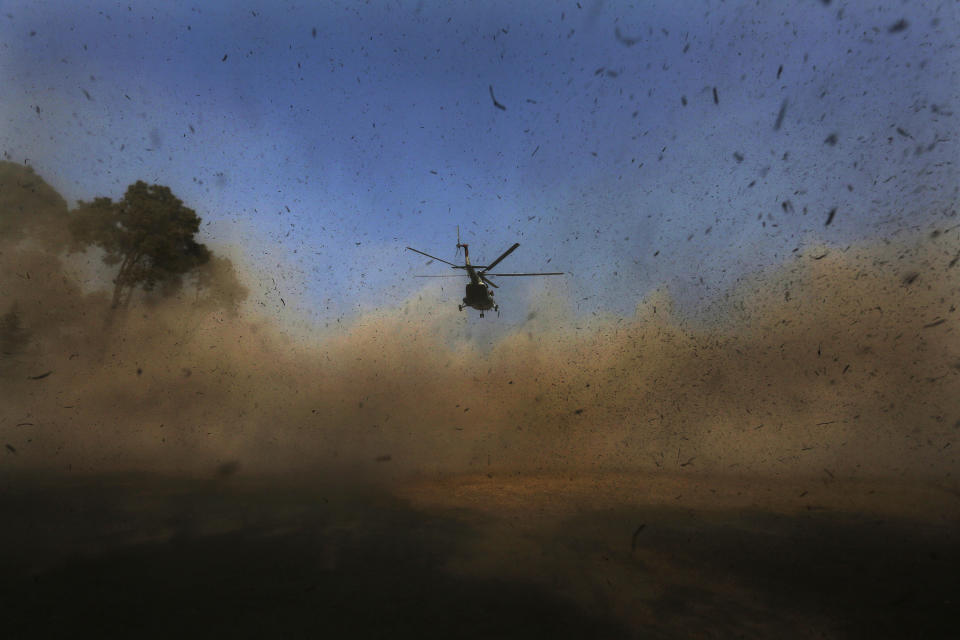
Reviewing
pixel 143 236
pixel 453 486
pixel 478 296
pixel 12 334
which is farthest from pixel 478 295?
pixel 12 334

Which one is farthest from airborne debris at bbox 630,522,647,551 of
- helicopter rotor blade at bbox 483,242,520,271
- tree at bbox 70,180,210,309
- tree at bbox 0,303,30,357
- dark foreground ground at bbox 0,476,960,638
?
tree at bbox 0,303,30,357

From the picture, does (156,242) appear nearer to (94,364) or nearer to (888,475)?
(94,364)

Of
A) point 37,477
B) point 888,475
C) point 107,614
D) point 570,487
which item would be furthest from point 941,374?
point 37,477

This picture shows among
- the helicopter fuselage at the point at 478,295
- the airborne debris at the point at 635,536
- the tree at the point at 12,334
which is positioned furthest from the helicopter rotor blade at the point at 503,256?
the tree at the point at 12,334

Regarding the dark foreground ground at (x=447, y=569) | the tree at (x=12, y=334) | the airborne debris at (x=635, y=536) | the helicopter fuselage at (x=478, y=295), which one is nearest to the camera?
the dark foreground ground at (x=447, y=569)

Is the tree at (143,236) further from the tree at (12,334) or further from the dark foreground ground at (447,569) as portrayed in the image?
the dark foreground ground at (447,569)

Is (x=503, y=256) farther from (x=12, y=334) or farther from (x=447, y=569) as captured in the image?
(x=12, y=334)

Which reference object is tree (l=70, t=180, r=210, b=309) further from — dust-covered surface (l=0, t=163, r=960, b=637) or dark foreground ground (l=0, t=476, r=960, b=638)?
dark foreground ground (l=0, t=476, r=960, b=638)
